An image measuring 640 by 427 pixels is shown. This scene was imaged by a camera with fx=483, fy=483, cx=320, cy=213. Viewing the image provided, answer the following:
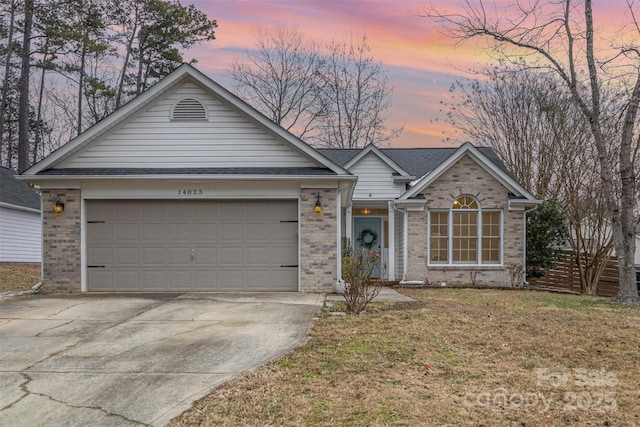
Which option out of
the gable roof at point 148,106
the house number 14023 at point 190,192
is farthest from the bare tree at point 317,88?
the house number 14023 at point 190,192

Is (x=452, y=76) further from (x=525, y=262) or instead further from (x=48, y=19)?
(x=48, y=19)

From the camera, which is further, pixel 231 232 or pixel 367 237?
pixel 367 237

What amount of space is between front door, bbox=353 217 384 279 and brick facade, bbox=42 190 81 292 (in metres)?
8.95

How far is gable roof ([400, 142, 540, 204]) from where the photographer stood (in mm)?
15156

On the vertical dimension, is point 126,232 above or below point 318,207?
below

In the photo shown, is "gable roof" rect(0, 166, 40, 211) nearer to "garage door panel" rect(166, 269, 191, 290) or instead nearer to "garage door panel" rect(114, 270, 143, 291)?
"garage door panel" rect(114, 270, 143, 291)

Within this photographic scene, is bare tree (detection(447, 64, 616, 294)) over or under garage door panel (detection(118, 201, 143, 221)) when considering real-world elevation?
over

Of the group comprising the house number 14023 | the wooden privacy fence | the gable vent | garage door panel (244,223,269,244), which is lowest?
the wooden privacy fence

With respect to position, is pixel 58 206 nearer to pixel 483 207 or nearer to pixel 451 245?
pixel 451 245

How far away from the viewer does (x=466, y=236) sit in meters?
15.5

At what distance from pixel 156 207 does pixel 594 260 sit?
15570 millimetres

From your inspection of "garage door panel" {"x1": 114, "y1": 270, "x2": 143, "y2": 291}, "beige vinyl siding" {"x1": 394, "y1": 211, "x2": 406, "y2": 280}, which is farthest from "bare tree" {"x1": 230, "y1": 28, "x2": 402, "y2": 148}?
"garage door panel" {"x1": 114, "y1": 270, "x2": 143, "y2": 291}

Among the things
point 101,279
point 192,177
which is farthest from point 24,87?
point 192,177

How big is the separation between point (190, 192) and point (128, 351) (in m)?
5.80
